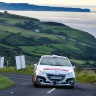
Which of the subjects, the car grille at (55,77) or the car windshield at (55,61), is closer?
the car grille at (55,77)

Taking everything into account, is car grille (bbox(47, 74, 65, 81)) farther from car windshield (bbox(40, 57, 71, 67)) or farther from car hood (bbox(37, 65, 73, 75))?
car windshield (bbox(40, 57, 71, 67))

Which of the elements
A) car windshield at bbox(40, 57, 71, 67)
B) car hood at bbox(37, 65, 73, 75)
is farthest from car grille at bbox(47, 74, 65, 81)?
car windshield at bbox(40, 57, 71, 67)

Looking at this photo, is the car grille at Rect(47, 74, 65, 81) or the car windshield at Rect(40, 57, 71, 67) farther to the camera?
the car windshield at Rect(40, 57, 71, 67)

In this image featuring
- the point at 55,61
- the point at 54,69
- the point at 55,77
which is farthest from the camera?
the point at 55,61

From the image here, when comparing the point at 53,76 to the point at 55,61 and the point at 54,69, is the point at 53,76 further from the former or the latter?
the point at 55,61

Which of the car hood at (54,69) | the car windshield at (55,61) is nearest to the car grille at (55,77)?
the car hood at (54,69)

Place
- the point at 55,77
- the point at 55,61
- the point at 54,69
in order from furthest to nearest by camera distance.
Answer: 1. the point at 55,61
2. the point at 54,69
3. the point at 55,77

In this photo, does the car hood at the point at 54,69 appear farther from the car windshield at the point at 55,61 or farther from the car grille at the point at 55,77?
the car windshield at the point at 55,61

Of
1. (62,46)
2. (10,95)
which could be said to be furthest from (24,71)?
(62,46)

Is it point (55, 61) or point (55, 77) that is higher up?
point (55, 61)

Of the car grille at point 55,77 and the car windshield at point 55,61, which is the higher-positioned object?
the car windshield at point 55,61

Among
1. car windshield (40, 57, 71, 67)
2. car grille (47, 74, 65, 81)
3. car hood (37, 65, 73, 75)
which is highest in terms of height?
car windshield (40, 57, 71, 67)

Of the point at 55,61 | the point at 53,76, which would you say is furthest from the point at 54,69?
the point at 55,61

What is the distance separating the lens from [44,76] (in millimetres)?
22422
